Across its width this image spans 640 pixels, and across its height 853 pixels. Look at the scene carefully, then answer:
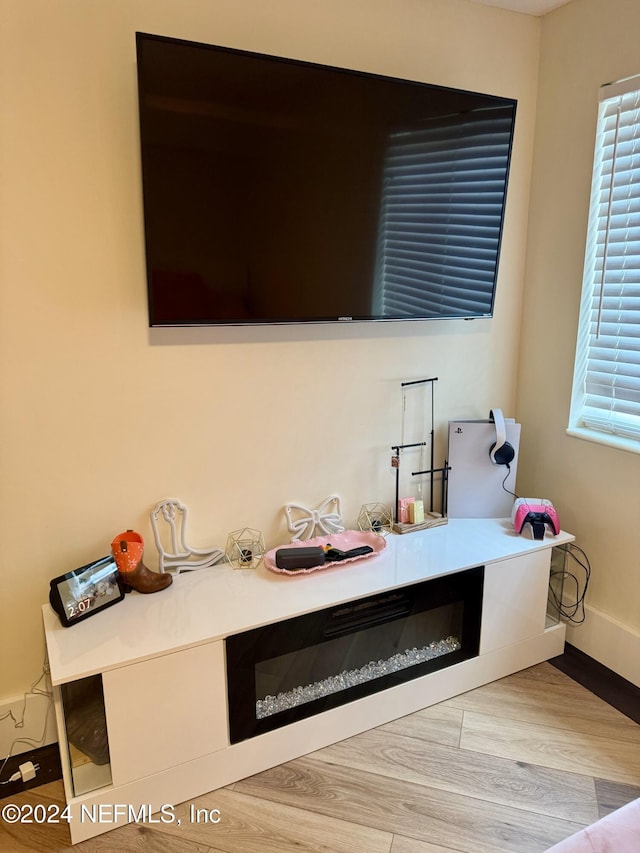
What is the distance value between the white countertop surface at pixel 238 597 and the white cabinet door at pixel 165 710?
0.05m

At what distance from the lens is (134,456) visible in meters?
1.95

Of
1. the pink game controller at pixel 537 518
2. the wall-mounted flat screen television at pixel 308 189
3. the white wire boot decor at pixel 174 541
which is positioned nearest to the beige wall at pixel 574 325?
the pink game controller at pixel 537 518

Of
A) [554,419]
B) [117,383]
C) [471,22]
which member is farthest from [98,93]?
[554,419]

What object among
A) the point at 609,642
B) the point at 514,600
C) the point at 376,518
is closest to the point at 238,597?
the point at 376,518

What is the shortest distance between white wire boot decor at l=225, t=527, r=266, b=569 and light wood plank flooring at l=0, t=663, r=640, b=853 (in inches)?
25.2

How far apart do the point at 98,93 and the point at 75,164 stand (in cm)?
21

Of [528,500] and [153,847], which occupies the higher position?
[528,500]

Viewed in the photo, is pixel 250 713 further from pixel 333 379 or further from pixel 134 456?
pixel 333 379

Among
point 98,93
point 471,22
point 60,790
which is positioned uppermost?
point 471,22

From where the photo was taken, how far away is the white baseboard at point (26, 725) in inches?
74.1

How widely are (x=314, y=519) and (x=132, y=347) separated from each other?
916 millimetres

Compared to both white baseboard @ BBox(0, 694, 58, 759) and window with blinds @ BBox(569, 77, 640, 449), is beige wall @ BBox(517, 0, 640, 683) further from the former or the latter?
white baseboard @ BBox(0, 694, 58, 759)

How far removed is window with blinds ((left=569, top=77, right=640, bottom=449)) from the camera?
212 cm

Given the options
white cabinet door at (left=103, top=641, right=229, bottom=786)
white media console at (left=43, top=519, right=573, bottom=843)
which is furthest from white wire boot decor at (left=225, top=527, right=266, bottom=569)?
white cabinet door at (left=103, top=641, right=229, bottom=786)
